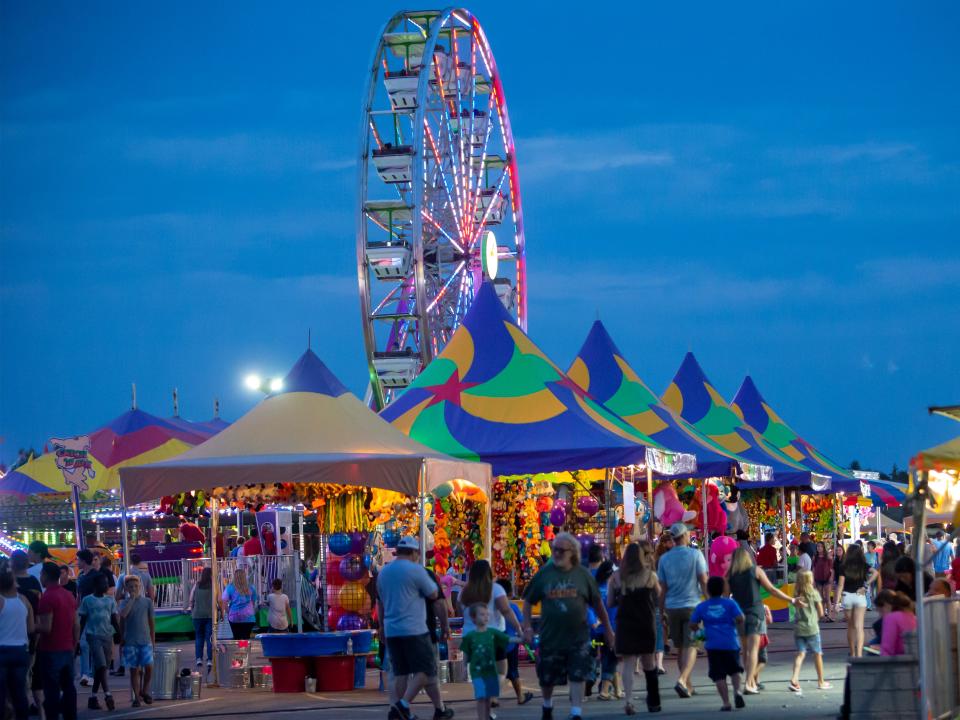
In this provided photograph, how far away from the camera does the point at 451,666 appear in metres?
16.3

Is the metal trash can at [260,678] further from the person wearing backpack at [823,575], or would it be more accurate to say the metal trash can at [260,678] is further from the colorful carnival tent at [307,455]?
the person wearing backpack at [823,575]

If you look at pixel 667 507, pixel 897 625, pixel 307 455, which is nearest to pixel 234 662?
pixel 307 455

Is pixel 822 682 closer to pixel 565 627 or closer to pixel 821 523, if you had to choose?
pixel 565 627

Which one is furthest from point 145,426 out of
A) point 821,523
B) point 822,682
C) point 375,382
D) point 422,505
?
point 822,682

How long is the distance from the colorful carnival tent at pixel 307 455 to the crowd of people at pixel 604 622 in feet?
6.06

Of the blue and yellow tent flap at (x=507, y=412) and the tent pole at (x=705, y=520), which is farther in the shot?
the tent pole at (x=705, y=520)

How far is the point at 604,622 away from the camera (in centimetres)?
1152

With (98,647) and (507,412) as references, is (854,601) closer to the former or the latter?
(507,412)

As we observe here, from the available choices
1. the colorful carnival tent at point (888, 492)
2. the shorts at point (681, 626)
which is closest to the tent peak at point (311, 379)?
the shorts at point (681, 626)

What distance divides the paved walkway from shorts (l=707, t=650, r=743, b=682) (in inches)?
12.4

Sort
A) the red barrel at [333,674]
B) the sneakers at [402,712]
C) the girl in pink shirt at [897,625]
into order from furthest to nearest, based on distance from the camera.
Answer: the red barrel at [333,674], the sneakers at [402,712], the girl in pink shirt at [897,625]

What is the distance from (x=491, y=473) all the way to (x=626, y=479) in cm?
491

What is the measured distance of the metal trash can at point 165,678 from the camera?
599 inches

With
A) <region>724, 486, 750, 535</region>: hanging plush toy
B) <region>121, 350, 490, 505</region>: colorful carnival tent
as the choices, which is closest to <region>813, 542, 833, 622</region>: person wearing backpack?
<region>724, 486, 750, 535</region>: hanging plush toy
